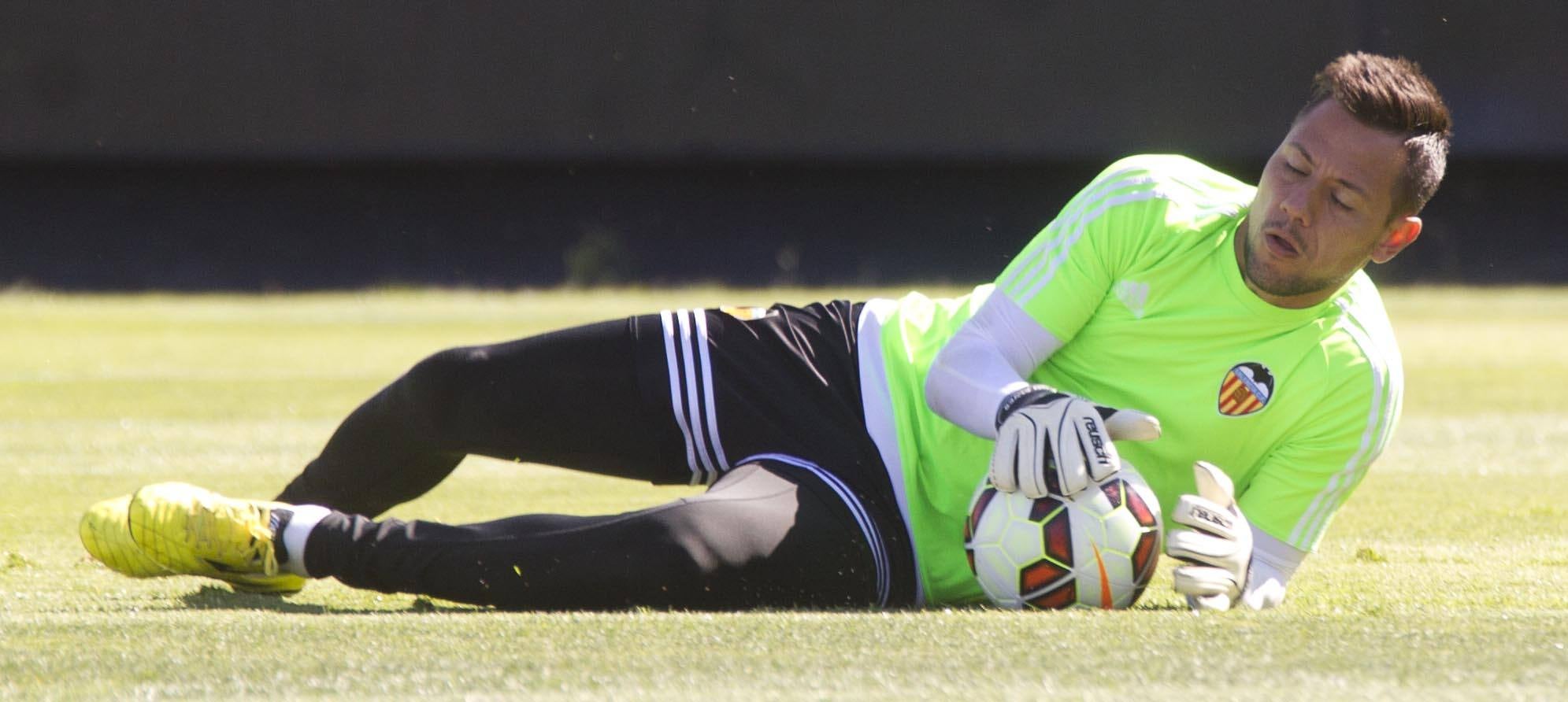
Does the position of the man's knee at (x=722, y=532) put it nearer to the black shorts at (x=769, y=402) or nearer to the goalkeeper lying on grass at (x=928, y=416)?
the goalkeeper lying on grass at (x=928, y=416)

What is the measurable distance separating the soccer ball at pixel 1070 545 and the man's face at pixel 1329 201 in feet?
1.64

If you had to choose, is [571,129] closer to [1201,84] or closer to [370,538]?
[1201,84]

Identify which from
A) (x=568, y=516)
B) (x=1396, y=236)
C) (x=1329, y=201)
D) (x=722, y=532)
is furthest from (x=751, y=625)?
(x=1396, y=236)

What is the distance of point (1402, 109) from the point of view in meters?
3.10

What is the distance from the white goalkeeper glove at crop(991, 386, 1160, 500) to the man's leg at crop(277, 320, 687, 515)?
2.48 feet

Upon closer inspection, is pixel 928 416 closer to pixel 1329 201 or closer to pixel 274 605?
pixel 1329 201

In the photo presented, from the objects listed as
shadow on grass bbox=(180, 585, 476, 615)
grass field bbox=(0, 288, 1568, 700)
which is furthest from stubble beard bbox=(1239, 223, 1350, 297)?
shadow on grass bbox=(180, 585, 476, 615)

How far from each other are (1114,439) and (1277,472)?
13.3 inches

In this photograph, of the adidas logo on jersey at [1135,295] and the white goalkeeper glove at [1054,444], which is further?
the adidas logo on jersey at [1135,295]

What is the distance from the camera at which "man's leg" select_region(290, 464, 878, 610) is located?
304 cm

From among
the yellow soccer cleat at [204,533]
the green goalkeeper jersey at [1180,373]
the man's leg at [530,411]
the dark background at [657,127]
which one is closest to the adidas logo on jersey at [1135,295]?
the green goalkeeper jersey at [1180,373]

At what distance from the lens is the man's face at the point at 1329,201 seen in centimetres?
309

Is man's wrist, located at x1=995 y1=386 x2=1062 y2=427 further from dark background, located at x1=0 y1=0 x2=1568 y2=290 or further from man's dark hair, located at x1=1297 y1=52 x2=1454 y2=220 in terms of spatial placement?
dark background, located at x1=0 y1=0 x2=1568 y2=290

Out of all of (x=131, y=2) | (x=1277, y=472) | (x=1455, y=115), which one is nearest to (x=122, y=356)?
(x=131, y=2)
